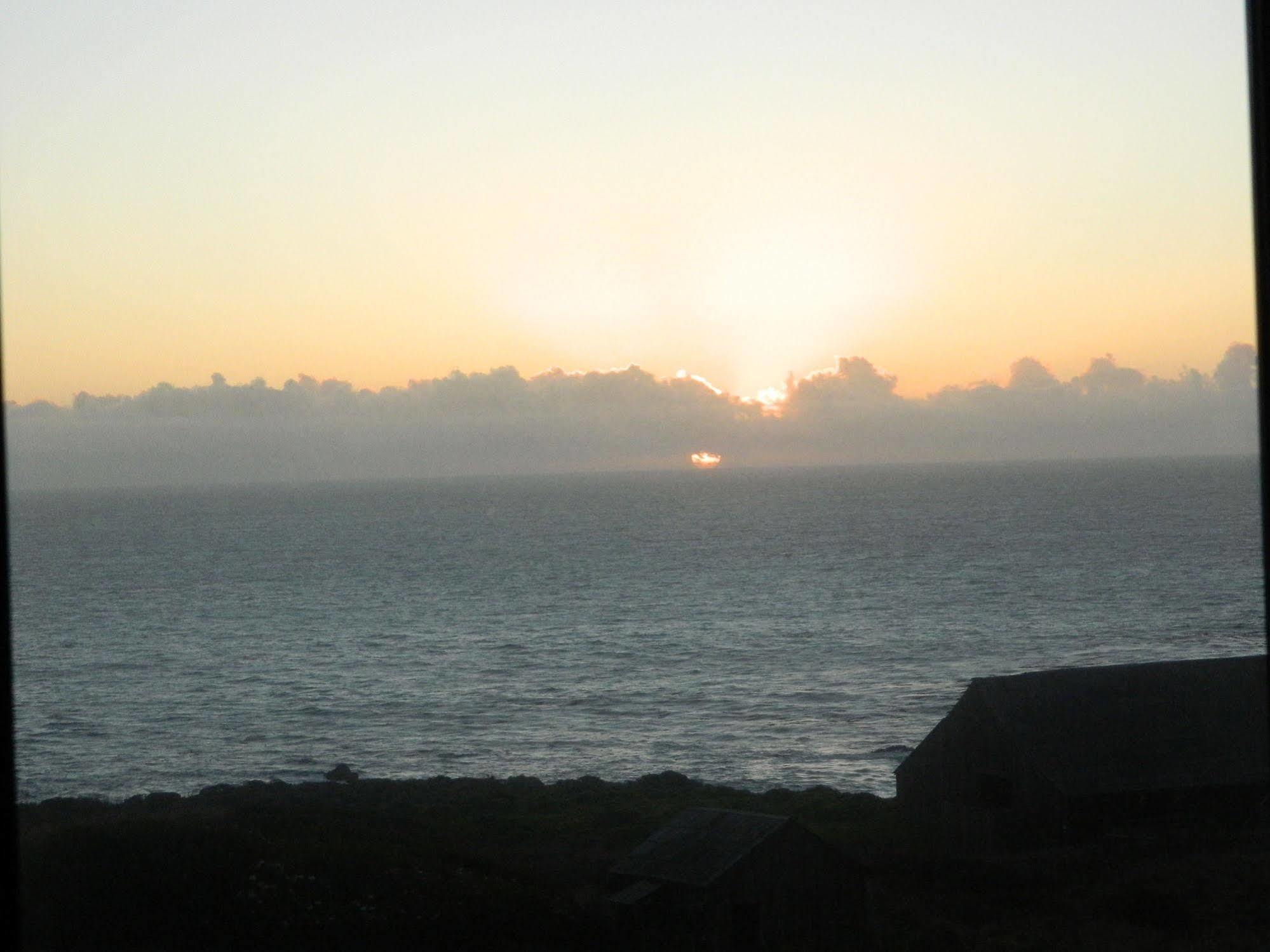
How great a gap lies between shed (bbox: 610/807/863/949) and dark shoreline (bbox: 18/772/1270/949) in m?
0.43

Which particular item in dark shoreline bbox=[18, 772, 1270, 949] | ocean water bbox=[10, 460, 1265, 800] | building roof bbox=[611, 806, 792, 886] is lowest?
ocean water bbox=[10, 460, 1265, 800]

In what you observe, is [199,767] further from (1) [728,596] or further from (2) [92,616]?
(1) [728,596]

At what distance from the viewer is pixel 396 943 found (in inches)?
925

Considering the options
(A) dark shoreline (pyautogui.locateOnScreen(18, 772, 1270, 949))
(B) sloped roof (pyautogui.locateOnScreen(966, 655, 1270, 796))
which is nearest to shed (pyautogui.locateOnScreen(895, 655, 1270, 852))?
(B) sloped roof (pyautogui.locateOnScreen(966, 655, 1270, 796))

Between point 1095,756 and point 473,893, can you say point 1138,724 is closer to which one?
point 1095,756

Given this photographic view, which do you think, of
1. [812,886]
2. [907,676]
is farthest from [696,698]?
[812,886]

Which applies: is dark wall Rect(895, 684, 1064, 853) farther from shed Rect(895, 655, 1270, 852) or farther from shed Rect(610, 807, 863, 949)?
shed Rect(610, 807, 863, 949)

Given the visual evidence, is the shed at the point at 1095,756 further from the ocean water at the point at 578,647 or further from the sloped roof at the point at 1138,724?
the ocean water at the point at 578,647

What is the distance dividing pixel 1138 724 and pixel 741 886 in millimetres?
13089

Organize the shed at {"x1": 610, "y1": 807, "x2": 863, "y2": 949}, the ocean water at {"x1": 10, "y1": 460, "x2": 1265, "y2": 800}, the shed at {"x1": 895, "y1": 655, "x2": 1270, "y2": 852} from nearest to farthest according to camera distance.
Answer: the shed at {"x1": 610, "y1": 807, "x2": 863, "y2": 949} < the shed at {"x1": 895, "y1": 655, "x2": 1270, "y2": 852} < the ocean water at {"x1": 10, "y1": 460, "x2": 1265, "y2": 800}

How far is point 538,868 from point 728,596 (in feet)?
265

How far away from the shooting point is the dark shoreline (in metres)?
23.8

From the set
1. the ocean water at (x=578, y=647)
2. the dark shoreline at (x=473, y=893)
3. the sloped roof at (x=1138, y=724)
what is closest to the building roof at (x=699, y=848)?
the dark shoreline at (x=473, y=893)

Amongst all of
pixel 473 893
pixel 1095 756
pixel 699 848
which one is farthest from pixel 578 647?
pixel 699 848
